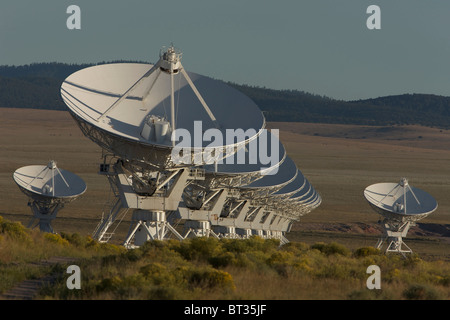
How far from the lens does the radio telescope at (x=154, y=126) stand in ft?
114

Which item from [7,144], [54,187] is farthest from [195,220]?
[7,144]

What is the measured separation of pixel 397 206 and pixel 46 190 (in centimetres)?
2611

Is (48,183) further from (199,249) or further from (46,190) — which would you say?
(199,249)

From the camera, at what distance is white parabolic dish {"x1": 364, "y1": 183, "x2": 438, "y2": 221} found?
60.9 metres

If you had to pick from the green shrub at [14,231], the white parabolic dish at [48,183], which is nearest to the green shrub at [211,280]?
the green shrub at [14,231]

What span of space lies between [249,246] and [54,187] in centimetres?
2489

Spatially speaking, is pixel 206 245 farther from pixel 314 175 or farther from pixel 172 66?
pixel 314 175

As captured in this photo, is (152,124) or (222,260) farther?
(152,124)

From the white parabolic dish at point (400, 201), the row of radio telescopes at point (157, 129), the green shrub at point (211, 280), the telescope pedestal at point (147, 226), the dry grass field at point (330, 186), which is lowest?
the dry grass field at point (330, 186)

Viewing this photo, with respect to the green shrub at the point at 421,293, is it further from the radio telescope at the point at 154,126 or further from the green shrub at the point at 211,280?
the radio telescope at the point at 154,126

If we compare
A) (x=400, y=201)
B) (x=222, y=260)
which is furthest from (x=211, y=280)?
(x=400, y=201)

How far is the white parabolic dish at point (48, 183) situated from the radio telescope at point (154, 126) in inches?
400

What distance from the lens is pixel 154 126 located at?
116 ft

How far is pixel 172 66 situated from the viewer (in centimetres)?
3731
